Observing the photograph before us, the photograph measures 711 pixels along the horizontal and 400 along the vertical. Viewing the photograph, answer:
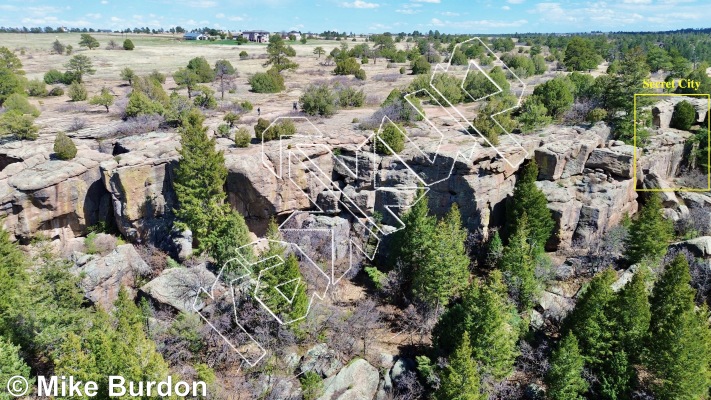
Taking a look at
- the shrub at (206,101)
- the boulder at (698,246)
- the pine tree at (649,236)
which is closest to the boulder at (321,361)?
the pine tree at (649,236)

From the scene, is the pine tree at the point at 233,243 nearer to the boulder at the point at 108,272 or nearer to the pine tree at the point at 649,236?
the boulder at the point at 108,272

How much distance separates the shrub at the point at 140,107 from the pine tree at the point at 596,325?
38.7m

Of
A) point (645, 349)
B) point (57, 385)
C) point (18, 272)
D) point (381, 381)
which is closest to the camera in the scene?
point (57, 385)

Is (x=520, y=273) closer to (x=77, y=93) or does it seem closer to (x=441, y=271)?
(x=441, y=271)

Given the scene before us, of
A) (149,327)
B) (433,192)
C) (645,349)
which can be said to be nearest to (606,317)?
(645,349)

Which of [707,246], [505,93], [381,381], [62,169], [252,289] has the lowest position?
[381,381]

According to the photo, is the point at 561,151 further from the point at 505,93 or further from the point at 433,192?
the point at 505,93

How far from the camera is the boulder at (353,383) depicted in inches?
866

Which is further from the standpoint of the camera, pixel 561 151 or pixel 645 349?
pixel 561 151

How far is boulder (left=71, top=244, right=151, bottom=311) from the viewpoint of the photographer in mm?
26344

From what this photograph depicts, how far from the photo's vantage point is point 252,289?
25.2m

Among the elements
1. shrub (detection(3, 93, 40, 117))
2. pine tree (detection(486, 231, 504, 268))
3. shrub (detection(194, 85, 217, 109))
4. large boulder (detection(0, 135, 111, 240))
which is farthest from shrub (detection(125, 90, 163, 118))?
pine tree (detection(486, 231, 504, 268))

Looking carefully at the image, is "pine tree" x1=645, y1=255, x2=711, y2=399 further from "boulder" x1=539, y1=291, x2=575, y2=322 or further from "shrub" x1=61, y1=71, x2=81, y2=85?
"shrub" x1=61, y1=71, x2=81, y2=85

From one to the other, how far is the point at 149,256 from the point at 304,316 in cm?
1367
